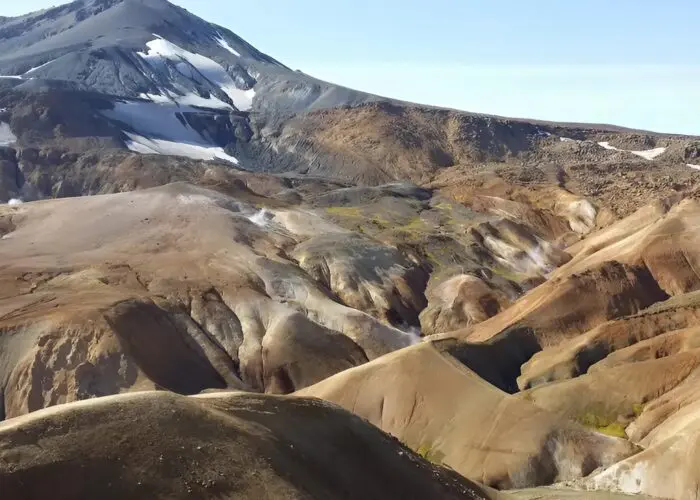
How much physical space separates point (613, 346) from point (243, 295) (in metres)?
28.4

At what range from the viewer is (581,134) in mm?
169875

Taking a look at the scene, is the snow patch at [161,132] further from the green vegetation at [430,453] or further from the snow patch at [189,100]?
the green vegetation at [430,453]

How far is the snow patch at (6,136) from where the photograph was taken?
454 feet

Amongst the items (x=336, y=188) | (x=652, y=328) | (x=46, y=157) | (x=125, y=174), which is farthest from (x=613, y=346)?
(x=46, y=157)

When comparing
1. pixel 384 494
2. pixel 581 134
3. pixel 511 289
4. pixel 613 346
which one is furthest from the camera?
pixel 581 134

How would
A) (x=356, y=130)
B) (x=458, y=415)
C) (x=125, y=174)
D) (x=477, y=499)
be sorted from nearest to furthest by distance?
(x=477, y=499) → (x=458, y=415) → (x=125, y=174) → (x=356, y=130)

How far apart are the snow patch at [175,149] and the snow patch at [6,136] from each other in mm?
17394

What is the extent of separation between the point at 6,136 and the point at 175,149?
27236 mm

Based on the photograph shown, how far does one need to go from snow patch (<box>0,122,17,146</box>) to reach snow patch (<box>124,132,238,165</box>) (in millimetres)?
17394

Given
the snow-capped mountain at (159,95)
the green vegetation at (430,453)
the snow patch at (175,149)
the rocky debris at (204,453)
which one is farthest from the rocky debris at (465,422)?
the snow-capped mountain at (159,95)

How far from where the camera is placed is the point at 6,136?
140625 millimetres

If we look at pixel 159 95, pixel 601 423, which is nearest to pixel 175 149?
pixel 159 95

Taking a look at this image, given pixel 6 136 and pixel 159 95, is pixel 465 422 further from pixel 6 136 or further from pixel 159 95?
pixel 159 95

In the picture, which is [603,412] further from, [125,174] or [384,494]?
[125,174]
